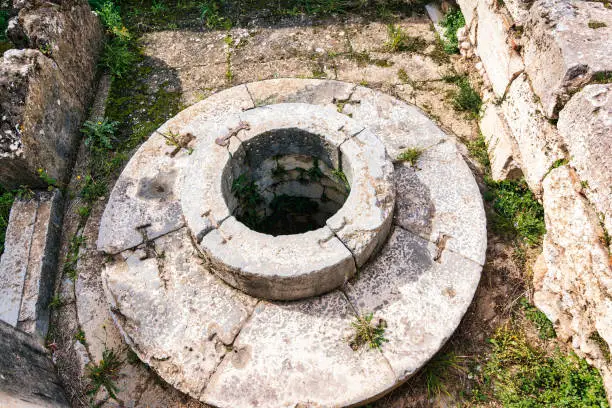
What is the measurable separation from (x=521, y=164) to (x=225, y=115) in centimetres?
256

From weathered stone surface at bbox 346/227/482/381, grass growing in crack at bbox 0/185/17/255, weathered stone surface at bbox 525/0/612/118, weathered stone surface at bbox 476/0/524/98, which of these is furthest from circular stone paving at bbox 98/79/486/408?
grass growing in crack at bbox 0/185/17/255

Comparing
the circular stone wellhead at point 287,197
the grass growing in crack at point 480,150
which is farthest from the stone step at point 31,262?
the grass growing in crack at point 480,150

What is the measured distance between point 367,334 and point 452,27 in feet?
11.9

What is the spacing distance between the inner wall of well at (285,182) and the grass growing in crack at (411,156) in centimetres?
57

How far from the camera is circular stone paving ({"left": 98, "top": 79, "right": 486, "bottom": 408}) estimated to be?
283cm

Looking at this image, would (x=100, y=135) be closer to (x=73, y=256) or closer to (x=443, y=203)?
(x=73, y=256)

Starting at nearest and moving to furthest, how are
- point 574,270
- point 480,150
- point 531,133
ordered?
point 574,270 → point 531,133 → point 480,150

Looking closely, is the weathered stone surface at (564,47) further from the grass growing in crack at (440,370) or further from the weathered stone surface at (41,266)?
the weathered stone surface at (41,266)

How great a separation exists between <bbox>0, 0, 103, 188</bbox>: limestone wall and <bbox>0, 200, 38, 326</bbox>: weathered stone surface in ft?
0.83

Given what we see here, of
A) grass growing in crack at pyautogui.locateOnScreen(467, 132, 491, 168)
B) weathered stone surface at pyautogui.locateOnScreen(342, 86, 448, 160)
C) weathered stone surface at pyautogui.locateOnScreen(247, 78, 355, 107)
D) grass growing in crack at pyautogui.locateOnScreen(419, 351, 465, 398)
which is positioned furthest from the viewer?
weathered stone surface at pyautogui.locateOnScreen(247, 78, 355, 107)

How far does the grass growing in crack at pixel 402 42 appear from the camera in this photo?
4.88m

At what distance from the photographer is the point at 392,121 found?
13.0ft

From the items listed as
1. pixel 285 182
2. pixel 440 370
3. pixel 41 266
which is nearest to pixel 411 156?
pixel 285 182

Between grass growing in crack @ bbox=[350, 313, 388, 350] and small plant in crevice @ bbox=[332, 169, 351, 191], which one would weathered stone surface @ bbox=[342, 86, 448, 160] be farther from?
grass growing in crack @ bbox=[350, 313, 388, 350]
